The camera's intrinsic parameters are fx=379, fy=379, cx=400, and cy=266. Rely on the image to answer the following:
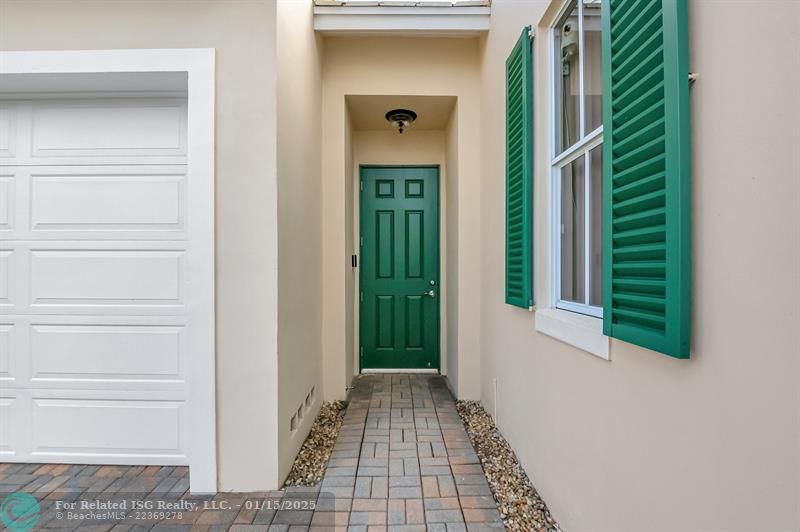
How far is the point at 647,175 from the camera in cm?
106

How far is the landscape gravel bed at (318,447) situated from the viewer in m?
2.08

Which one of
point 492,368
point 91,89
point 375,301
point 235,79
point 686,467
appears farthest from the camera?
point 375,301

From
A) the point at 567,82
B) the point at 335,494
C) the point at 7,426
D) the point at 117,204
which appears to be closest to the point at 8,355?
the point at 7,426

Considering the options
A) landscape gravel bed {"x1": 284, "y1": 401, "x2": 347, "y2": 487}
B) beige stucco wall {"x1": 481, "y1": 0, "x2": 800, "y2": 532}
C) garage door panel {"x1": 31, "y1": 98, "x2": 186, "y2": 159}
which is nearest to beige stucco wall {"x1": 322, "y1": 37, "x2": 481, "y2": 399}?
landscape gravel bed {"x1": 284, "y1": 401, "x2": 347, "y2": 487}

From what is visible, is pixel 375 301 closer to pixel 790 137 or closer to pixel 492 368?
pixel 492 368

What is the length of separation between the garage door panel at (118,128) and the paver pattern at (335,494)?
1792mm

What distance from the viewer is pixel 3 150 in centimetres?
218

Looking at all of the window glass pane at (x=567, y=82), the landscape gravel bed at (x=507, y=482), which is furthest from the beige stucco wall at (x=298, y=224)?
the window glass pane at (x=567, y=82)

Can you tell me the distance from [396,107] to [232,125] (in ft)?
6.02

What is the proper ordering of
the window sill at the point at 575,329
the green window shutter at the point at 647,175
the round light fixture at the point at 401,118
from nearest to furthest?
the green window shutter at the point at 647,175 < the window sill at the point at 575,329 < the round light fixture at the point at 401,118

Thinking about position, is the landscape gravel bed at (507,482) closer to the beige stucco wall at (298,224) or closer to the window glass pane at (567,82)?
the beige stucco wall at (298,224)

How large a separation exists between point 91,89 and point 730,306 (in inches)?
116

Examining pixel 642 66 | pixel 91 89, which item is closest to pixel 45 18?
pixel 91 89

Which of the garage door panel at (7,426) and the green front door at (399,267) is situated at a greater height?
the green front door at (399,267)
